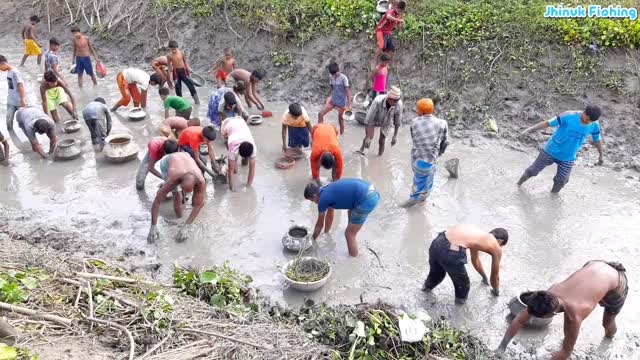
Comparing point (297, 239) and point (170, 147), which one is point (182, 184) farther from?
point (297, 239)

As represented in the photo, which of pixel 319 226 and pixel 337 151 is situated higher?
pixel 337 151

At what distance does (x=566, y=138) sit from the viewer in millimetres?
7531

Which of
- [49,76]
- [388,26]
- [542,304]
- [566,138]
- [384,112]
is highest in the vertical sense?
[388,26]

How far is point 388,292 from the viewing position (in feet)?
20.2

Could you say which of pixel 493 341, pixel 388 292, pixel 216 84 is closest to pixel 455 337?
pixel 493 341

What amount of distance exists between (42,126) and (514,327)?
7508 mm

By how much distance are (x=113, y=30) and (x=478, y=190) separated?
11193mm

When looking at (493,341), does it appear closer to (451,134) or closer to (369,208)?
(369,208)

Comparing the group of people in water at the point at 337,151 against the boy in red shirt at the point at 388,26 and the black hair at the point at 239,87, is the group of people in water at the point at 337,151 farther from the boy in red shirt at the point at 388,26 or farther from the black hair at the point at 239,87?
the black hair at the point at 239,87

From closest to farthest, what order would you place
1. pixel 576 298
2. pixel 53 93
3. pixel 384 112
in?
1. pixel 576 298
2. pixel 384 112
3. pixel 53 93

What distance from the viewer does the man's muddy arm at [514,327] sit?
480 cm

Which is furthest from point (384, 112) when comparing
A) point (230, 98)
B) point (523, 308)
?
point (523, 308)

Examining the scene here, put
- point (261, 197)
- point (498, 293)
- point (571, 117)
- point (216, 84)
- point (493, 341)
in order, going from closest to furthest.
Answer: point (493, 341), point (498, 293), point (571, 117), point (261, 197), point (216, 84)

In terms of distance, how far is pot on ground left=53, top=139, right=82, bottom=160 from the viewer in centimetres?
883
